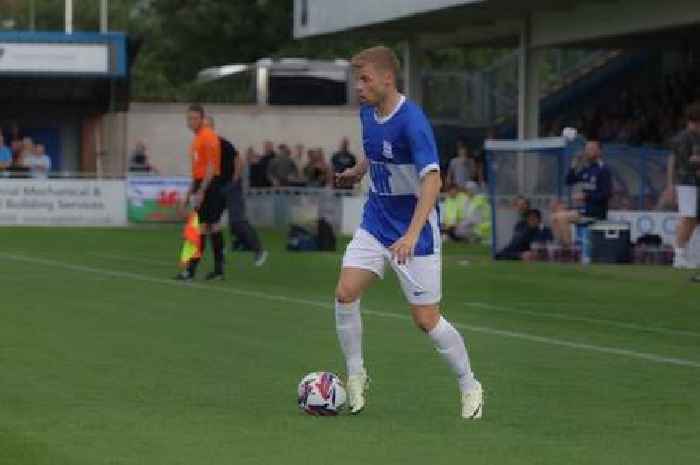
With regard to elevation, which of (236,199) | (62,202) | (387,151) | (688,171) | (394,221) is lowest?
(62,202)

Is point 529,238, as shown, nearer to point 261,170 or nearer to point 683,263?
point 683,263

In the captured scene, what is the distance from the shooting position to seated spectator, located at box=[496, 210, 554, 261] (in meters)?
28.6

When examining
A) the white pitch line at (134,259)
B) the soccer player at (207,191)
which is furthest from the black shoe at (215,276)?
the white pitch line at (134,259)

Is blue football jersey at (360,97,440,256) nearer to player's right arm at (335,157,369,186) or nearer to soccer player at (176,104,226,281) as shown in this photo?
player's right arm at (335,157,369,186)

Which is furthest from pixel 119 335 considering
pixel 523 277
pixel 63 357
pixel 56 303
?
pixel 523 277

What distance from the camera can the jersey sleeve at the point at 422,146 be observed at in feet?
33.0

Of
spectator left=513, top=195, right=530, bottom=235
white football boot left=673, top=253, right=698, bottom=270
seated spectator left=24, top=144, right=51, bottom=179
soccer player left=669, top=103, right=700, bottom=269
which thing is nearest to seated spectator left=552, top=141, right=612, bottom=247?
spectator left=513, top=195, right=530, bottom=235

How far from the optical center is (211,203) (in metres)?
22.9

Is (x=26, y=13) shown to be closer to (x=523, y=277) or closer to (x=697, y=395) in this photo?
(x=523, y=277)

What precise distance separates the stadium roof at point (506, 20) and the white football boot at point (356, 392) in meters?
24.8

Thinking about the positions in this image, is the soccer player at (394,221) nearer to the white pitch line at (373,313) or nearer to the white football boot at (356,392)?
the white football boot at (356,392)

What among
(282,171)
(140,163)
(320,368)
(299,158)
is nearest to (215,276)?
(320,368)

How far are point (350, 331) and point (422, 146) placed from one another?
1096 mm

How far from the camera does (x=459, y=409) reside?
10703mm
